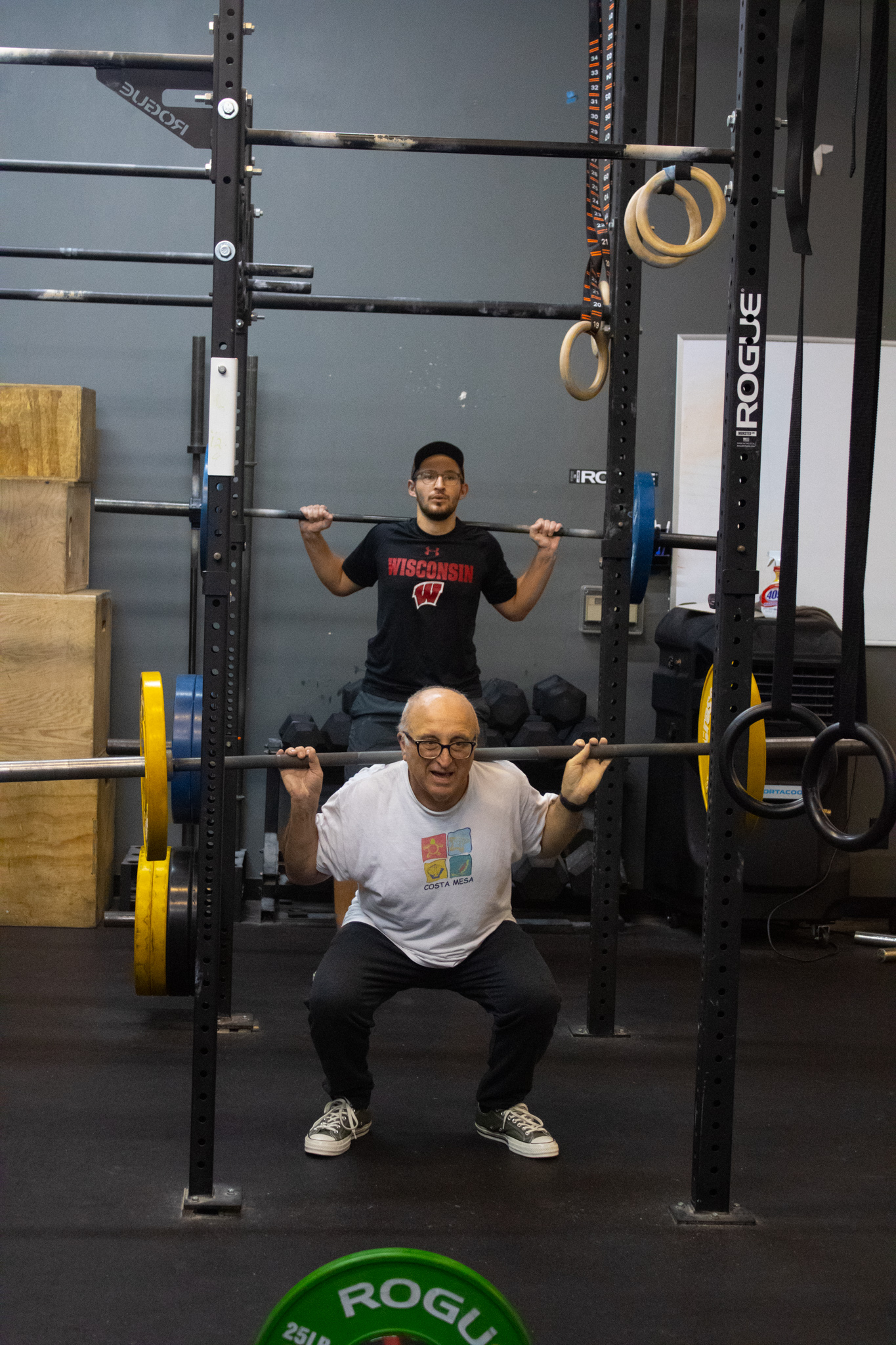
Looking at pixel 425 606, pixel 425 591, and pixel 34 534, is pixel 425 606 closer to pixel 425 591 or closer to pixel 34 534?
pixel 425 591

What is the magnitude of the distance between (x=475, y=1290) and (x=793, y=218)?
1.29 meters

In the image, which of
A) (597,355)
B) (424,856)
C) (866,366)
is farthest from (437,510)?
(866,366)

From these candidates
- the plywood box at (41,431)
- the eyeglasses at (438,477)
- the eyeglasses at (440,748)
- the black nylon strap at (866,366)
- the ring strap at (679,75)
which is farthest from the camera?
the plywood box at (41,431)

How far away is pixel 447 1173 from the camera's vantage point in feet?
8.06

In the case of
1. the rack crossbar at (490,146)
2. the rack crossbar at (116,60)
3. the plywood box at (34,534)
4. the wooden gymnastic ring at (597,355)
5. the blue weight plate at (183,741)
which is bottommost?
the blue weight plate at (183,741)

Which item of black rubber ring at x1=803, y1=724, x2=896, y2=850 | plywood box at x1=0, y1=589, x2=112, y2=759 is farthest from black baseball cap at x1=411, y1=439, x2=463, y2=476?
black rubber ring at x1=803, y1=724, x2=896, y2=850

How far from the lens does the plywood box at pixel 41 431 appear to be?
405 cm

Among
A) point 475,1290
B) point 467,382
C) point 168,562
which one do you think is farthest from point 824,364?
point 475,1290

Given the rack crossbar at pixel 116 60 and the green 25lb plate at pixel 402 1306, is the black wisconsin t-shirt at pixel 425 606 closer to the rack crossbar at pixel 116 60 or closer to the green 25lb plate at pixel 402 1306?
the rack crossbar at pixel 116 60

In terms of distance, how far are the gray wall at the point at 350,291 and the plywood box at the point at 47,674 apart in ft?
1.47

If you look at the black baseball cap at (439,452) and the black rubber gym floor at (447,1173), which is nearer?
the black rubber gym floor at (447,1173)

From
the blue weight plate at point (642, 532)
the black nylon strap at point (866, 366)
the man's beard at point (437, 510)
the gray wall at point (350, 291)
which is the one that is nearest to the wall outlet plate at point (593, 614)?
the gray wall at point (350, 291)

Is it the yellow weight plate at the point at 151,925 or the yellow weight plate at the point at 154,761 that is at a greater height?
the yellow weight plate at the point at 154,761

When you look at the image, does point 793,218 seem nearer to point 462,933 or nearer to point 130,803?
point 462,933
